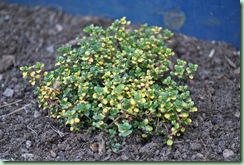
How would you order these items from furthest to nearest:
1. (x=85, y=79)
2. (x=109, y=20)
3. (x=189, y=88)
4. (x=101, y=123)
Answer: (x=109, y=20), (x=189, y=88), (x=85, y=79), (x=101, y=123)

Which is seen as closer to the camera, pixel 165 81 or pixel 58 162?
pixel 58 162

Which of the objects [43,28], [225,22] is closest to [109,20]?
[43,28]

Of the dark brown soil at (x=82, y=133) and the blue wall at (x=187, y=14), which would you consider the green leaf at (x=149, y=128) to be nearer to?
the dark brown soil at (x=82, y=133)

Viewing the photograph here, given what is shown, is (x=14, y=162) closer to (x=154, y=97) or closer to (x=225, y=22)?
(x=154, y=97)

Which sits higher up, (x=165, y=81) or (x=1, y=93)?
(x=165, y=81)

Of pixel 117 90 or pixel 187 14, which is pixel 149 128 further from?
pixel 187 14

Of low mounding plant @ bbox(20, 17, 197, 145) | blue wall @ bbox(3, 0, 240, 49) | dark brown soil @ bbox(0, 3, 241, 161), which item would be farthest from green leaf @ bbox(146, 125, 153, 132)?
blue wall @ bbox(3, 0, 240, 49)
